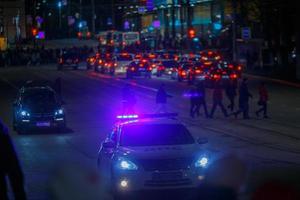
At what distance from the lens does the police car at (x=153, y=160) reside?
42.8ft

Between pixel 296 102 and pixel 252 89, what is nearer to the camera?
pixel 296 102

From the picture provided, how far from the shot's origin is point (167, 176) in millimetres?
13023

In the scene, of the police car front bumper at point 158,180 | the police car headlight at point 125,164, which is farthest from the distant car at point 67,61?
the police car front bumper at point 158,180

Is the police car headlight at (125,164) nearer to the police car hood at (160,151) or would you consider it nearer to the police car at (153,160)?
the police car at (153,160)

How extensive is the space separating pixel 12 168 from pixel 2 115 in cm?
2672

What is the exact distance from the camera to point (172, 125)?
14.6 meters

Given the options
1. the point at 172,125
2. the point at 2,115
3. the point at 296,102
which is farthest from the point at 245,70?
the point at 172,125

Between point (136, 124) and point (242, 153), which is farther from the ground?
point (136, 124)

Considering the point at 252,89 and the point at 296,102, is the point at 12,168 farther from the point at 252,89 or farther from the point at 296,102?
the point at 252,89

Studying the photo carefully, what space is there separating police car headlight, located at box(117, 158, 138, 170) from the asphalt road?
2.09 ft

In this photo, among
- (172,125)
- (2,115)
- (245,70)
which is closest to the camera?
(172,125)

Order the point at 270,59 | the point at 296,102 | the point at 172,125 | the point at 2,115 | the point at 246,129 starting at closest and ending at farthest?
1. the point at 172,125
2. the point at 246,129
3. the point at 2,115
4. the point at 296,102
5. the point at 270,59

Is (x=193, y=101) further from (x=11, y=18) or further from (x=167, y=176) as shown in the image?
(x=11, y=18)

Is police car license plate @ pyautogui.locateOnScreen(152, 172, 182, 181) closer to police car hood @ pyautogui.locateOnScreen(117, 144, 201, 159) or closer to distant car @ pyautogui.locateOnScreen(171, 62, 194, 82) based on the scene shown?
police car hood @ pyautogui.locateOnScreen(117, 144, 201, 159)
